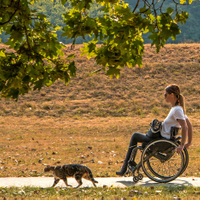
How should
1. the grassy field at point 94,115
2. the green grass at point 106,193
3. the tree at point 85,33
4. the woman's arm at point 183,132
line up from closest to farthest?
the tree at point 85,33
the green grass at point 106,193
the woman's arm at point 183,132
the grassy field at point 94,115

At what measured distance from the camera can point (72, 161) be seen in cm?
825

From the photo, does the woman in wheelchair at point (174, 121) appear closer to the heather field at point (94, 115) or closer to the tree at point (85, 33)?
the tree at point (85, 33)

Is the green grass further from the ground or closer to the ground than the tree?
closer to the ground

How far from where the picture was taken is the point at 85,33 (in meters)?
3.77

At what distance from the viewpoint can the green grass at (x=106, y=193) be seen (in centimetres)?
419

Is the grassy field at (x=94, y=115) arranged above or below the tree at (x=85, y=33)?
below

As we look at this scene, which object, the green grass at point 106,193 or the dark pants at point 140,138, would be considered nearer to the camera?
the green grass at point 106,193

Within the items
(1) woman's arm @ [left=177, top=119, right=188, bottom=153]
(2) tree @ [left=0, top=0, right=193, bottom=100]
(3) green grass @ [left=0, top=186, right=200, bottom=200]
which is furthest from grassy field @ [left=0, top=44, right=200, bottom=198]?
(2) tree @ [left=0, top=0, right=193, bottom=100]

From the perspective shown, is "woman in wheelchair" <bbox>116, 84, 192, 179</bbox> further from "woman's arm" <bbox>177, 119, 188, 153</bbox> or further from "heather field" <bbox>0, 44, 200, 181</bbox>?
"heather field" <bbox>0, 44, 200, 181</bbox>

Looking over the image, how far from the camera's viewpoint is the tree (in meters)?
3.39

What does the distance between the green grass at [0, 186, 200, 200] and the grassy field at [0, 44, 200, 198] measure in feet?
5.19

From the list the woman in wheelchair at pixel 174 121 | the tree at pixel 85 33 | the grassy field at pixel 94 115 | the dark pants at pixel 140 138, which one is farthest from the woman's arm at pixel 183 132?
the grassy field at pixel 94 115

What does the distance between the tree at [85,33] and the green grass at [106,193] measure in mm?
1466

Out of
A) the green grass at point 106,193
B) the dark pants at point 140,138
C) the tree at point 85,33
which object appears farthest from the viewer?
the dark pants at point 140,138
